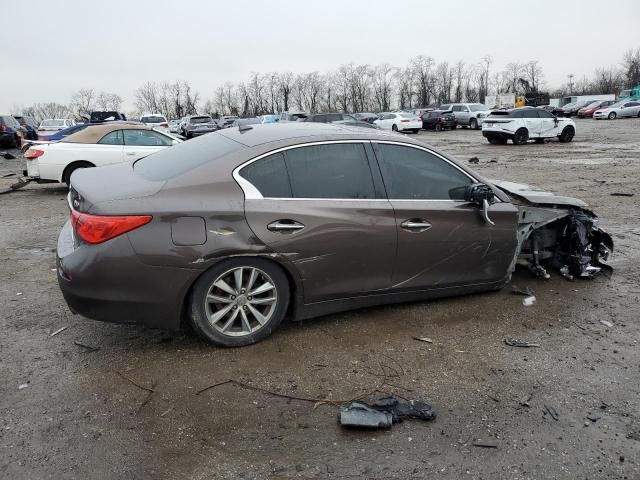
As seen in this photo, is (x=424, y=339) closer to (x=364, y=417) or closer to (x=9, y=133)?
(x=364, y=417)

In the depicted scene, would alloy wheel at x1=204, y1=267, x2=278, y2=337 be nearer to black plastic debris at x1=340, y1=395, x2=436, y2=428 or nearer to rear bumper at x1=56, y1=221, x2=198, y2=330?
rear bumper at x1=56, y1=221, x2=198, y2=330

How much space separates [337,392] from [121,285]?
1.56 metres

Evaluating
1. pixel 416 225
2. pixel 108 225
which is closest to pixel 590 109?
pixel 416 225

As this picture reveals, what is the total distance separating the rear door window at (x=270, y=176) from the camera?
3789mm

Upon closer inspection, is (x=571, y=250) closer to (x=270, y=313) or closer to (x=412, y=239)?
(x=412, y=239)

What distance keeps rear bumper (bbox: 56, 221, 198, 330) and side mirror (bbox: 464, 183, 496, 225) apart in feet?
7.65

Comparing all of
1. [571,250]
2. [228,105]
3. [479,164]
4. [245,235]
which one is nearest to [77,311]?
[245,235]

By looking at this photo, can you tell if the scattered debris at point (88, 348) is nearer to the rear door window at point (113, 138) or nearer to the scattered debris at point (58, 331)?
the scattered debris at point (58, 331)

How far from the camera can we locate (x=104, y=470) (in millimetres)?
2605

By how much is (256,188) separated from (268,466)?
1.88 meters

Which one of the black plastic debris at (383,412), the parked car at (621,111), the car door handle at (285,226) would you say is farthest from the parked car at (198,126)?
the parked car at (621,111)

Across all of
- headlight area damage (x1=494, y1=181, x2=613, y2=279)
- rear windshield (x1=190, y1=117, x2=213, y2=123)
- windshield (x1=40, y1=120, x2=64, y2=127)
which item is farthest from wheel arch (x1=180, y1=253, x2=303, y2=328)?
rear windshield (x1=190, y1=117, x2=213, y2=123)

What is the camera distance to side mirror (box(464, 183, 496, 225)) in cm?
435

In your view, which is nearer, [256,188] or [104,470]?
[104,470]
